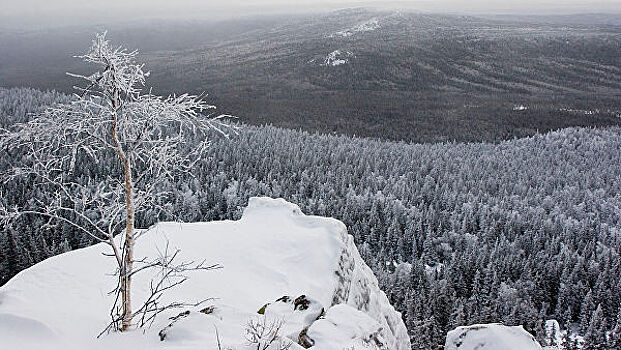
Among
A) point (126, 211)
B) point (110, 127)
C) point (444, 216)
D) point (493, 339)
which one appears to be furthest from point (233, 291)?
point (444, 216)

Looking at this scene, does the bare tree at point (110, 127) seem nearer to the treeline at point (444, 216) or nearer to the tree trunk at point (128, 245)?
the tree trunk at point (128, 245)

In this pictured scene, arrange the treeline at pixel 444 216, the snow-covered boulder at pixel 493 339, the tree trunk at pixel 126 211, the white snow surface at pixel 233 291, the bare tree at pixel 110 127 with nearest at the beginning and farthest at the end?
1. the bare tree at pixel 110 127
2. the tree trunk at pixel 126 211
3. the white snow surface at pixel 233 291
4. the snow-covered boulder at pixel 493 339
5. the treeline at pixel 444 216

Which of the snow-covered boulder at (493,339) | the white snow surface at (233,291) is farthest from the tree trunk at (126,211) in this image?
the snow-covered boulder at (493,339)

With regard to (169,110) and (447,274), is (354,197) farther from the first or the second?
(169,110)

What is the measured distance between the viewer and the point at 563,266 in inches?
2244

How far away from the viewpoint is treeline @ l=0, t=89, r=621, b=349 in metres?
48.4

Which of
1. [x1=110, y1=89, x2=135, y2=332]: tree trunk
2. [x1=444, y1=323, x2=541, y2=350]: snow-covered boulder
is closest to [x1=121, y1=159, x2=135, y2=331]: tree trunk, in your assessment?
[x1=110, y1=89, x2=135, y2=332]: tree trunk

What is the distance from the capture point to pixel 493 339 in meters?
16.5

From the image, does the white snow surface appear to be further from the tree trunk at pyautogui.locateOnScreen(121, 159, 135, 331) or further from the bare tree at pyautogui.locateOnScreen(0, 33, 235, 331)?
the bare tree at pyautogui.locateOnScreen(0, 33, 235, 331)

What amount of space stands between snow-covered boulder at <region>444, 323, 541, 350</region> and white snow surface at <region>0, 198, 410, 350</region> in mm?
2727

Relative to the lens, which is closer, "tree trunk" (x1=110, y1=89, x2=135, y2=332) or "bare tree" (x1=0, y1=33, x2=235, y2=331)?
"bare tree" (x1=0, y1=33, x2=235, y2=331)

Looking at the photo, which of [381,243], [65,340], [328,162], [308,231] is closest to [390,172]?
[328,162]

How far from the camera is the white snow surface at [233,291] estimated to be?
12070 millimetres

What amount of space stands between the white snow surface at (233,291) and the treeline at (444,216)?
6291 mm
